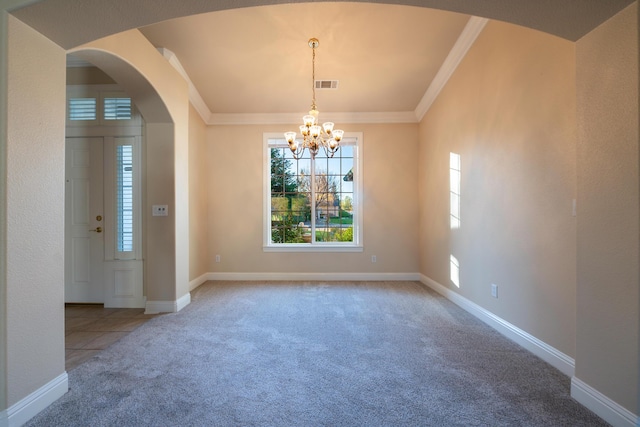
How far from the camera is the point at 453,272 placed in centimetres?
397

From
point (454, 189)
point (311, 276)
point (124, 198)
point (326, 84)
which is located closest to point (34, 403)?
point (124, 198)

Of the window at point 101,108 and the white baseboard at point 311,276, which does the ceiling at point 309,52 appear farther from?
the white baseboard at point 311,276

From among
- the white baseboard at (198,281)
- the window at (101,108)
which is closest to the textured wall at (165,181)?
the window at (101,108)

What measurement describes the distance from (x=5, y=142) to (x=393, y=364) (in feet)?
9.06

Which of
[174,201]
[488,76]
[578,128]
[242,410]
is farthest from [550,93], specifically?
[174,201]

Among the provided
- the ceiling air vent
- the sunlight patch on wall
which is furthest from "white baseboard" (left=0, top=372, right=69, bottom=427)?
the ceiling air vent

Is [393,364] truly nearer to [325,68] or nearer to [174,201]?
[174,201]

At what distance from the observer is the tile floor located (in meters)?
2.60

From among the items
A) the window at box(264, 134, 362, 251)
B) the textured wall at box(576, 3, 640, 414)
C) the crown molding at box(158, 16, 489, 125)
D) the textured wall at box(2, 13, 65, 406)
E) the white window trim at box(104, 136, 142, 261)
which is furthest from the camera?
the window at box(264, 134, 362, 251)

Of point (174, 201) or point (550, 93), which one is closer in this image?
point (550, 93)

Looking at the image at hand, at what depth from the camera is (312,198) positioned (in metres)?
5.47

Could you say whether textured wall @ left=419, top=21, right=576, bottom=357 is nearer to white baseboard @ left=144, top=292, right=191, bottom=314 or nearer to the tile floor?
white baseboard @ left=144, top=292, right=191, bottom=314

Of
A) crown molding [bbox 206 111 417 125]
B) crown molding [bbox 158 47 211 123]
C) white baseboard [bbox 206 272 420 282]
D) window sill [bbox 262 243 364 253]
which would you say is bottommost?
white baseboard [bbox 206 272 420 282]

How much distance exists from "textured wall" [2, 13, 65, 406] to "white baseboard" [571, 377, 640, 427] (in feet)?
10.3
